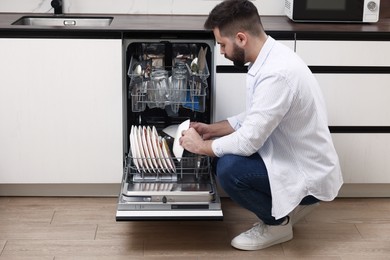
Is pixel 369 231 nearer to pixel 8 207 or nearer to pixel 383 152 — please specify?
pixel 383 152

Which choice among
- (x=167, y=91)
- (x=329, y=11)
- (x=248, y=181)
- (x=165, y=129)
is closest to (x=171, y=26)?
(x=167, y=91)

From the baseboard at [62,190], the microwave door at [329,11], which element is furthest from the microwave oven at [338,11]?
the baseboard at [62,190]

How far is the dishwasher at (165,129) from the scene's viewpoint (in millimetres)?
2830

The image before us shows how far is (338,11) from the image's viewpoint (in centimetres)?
345

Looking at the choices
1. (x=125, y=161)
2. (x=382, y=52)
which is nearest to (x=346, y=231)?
(x=382, y=52)

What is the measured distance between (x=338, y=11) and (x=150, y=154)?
4.09ft

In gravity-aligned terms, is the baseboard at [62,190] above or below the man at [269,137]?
below

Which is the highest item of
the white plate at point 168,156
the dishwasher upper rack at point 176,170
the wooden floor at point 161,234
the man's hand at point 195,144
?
the man's hand at point 195,144

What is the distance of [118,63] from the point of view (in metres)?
3.20

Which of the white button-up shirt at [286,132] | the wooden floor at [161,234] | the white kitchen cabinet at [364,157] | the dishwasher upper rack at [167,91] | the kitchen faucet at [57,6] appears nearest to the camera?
the white button-up shirt at [286,132]

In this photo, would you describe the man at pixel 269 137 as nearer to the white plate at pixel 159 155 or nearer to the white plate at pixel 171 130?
the white plate at pixel 159 155

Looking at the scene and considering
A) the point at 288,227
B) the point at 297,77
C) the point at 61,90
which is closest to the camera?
the point at 297,77

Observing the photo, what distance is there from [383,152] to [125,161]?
1.27 metres

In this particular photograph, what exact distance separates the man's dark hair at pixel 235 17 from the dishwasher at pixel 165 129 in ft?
1.43
